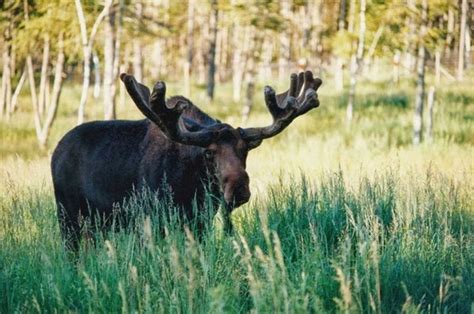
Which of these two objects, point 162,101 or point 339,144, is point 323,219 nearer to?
point 162,101

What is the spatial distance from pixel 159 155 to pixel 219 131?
24.6 inches

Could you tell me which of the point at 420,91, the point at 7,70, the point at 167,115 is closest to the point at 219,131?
the point at 167,115

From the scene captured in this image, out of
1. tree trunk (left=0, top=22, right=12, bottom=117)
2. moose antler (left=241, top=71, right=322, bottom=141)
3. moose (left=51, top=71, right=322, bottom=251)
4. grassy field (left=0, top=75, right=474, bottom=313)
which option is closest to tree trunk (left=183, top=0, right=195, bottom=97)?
tree trunk (left=0, top=22, right=12, bottom=117)

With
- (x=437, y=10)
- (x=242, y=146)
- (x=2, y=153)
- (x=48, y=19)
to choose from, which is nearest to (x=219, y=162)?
(x=242, y=146)

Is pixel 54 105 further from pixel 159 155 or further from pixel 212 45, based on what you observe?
pixel 212 45

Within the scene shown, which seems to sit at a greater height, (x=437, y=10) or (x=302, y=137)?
(x=437, y=10)

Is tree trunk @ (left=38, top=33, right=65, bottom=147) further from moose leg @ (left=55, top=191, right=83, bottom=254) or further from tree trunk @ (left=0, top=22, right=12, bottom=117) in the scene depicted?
moose leg @ (left=55, top=191, right=83, bottom=254)

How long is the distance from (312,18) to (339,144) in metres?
26.6

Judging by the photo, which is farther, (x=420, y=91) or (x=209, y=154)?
(x=420, y=91)

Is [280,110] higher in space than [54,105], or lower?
higher

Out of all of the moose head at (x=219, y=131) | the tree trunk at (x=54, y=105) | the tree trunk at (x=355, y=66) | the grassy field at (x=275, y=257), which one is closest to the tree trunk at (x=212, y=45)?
the tree trunk at (x=355, y=66)

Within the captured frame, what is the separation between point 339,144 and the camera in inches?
615

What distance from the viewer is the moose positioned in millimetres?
5477

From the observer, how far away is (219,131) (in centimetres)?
550
